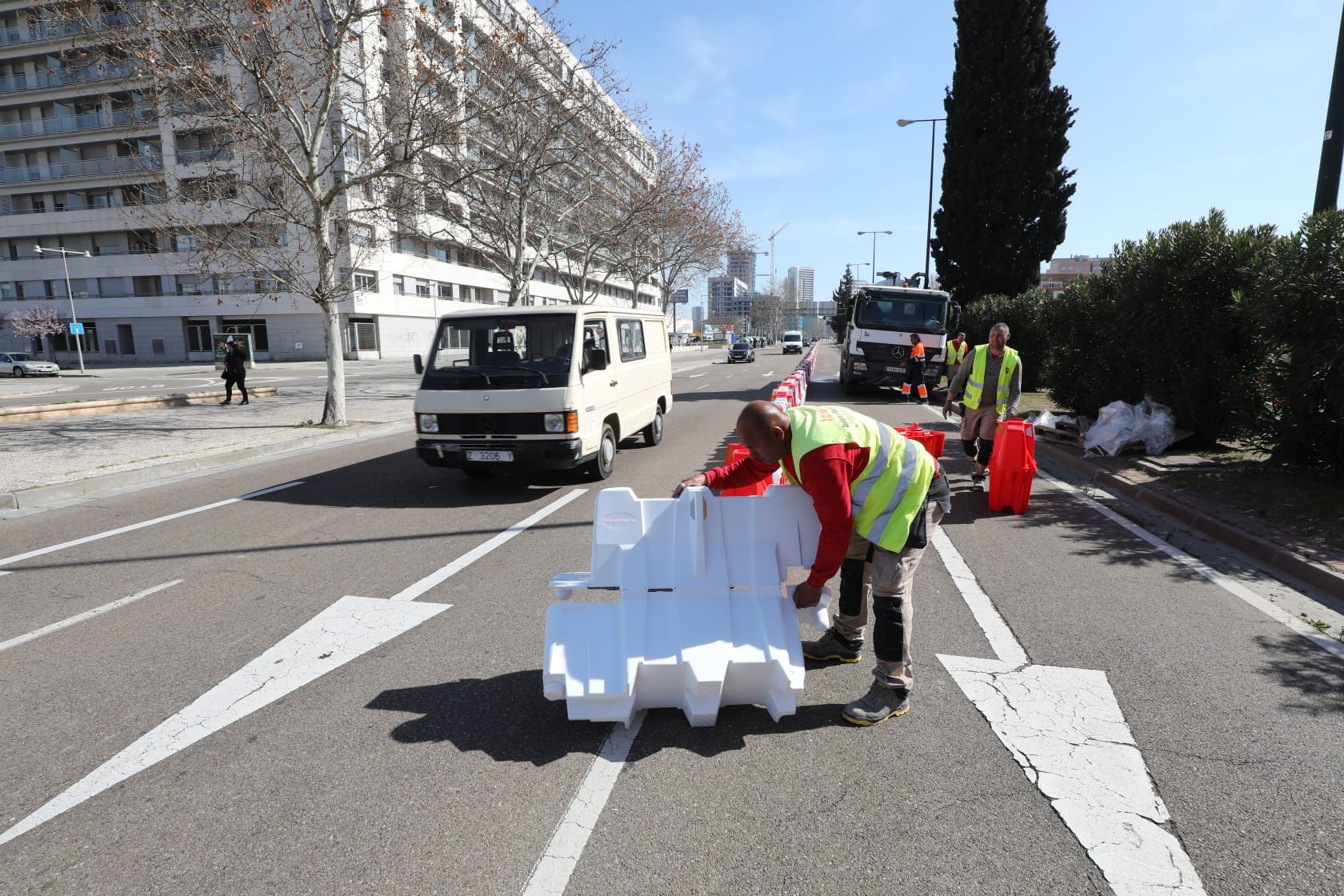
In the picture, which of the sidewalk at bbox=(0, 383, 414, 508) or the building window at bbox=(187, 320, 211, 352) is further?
the building window at bbox=(187, 320, 211, 352)

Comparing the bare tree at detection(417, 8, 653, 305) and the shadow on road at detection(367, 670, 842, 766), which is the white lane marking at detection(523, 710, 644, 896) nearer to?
the shadow on road at detection(367, 670, 842, 766)

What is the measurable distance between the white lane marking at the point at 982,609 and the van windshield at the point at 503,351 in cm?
428

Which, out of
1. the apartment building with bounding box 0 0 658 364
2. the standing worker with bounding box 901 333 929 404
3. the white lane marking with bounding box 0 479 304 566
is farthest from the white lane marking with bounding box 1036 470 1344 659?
the apartment building with bounding box 0 0 658 364

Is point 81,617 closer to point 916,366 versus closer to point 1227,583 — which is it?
point 1227,583

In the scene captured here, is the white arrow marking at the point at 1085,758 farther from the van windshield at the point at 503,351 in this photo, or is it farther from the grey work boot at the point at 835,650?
the van windshield at the point at 503,351

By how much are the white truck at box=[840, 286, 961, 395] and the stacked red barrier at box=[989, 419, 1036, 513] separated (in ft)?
36.7

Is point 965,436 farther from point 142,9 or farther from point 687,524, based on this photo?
point 142,9

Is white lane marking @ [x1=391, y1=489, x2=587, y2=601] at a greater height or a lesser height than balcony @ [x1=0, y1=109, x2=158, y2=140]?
lesser

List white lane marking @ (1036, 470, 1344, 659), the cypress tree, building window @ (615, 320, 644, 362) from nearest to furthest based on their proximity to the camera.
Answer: white lane marking @ (1036, 470, 1344, 659), building window @ (615, 320, 644, 362), the cypress tree

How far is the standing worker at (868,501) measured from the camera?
2.96 m

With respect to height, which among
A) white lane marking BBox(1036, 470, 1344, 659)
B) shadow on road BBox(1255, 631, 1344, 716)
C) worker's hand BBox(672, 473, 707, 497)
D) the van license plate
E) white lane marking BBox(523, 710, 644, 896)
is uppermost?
worker's hand BBox(672, 473, 707, 497)

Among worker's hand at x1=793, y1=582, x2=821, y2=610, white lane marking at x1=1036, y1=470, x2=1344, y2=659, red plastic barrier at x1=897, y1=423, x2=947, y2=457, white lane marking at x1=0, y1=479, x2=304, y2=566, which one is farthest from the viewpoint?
red plastic barrier at x1=897, y1=423, x2=947, y2=457

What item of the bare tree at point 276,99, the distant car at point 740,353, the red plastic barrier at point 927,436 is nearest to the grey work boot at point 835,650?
the red plastic barrier at point 927,436

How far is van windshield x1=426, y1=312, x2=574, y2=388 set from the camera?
796 centimetres
